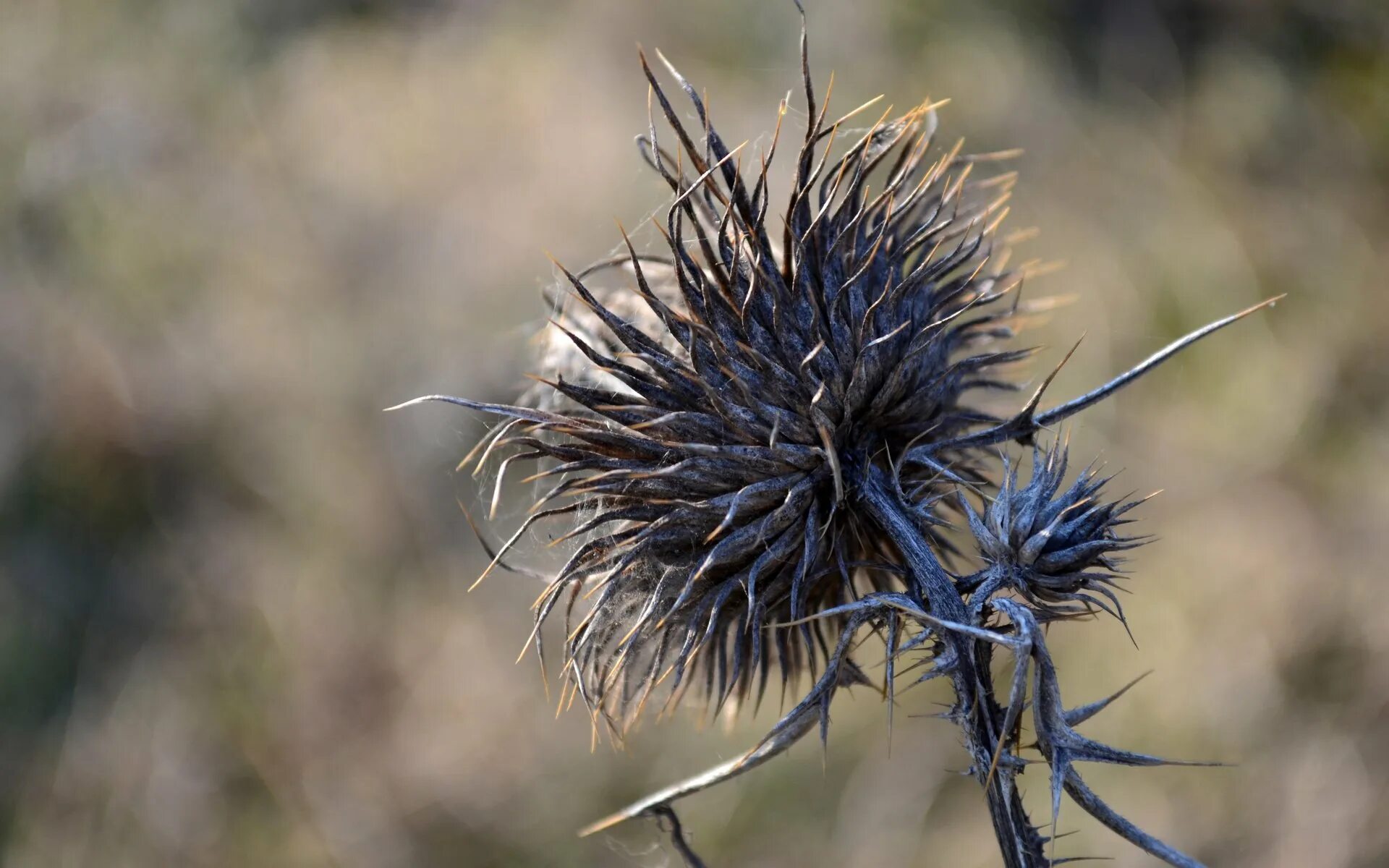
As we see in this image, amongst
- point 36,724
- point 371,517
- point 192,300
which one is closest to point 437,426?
point 371,517

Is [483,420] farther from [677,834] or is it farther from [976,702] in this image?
[976,702]

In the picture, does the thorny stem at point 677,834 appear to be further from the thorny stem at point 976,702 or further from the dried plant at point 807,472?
the thorny stem at point 976,702

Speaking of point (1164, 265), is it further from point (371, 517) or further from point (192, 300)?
point (192, 300)

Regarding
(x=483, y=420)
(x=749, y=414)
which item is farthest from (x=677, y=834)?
(x=483, y=420)

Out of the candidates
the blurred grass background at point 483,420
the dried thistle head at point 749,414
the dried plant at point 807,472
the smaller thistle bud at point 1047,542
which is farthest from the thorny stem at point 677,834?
the blurred grass background at point 483,420

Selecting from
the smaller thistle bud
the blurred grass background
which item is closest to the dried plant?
the smaller thistle bud
